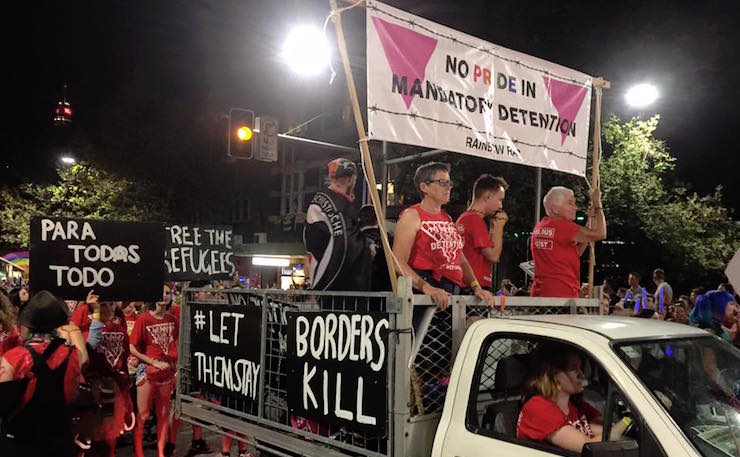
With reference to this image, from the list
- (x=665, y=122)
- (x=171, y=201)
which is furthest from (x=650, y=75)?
(x=171, y=201)

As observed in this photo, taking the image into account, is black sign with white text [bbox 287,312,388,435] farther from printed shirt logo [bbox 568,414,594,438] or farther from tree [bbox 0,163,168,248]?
tree [bbox 0,163,168,248]

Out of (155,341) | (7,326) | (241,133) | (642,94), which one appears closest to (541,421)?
(7,326)

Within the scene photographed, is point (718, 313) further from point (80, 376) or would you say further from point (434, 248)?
point (80, 376)

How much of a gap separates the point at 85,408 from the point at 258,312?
1.75m

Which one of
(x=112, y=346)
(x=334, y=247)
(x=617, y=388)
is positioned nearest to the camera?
(x=617, y=388)

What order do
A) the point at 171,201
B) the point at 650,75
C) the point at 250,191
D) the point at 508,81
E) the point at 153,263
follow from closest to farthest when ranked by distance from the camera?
the point at 508,81 → the point at 153,263 → the point at 650,75 → the point at 171,201 → the point at 250,191

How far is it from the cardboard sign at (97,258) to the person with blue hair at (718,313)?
22.8ft

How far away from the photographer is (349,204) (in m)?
4.89

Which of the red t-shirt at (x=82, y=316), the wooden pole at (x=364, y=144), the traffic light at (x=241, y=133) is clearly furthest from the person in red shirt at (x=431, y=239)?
the traffic light at (x=241, y=133)

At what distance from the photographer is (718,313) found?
320 inches

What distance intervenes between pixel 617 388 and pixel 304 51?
6.52 m

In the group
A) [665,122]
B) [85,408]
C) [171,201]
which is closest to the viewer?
[85,408]

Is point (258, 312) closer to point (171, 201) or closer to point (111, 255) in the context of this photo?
point (111, 255)

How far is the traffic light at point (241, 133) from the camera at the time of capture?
10805mm
